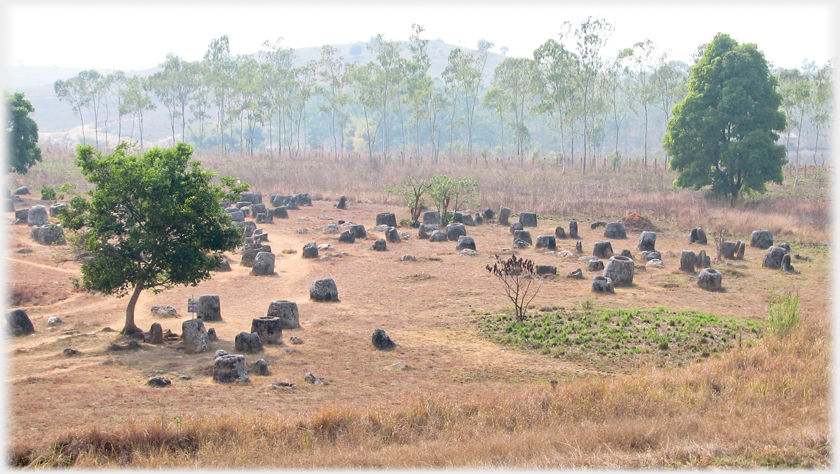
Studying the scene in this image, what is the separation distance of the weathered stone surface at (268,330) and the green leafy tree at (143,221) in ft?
5.18

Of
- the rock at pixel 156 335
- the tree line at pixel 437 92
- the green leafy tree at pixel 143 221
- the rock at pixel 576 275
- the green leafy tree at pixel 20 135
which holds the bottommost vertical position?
the rock at pixel 156 335

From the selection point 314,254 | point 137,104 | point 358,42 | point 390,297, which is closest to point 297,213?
point 314,254

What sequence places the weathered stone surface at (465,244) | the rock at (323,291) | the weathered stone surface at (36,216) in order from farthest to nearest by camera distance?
the weathered stone surface at (36,216) < the weathered stone surface at (465,244) < the rock at (323,291)

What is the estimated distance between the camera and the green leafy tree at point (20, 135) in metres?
35.2

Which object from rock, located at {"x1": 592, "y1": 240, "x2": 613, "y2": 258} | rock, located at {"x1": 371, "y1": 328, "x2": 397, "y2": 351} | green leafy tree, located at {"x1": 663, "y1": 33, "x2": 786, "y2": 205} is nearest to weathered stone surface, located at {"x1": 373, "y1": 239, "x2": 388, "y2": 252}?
rock, located at {"x1": 592, "y1": 240, "x2": 613, "y2": 258}

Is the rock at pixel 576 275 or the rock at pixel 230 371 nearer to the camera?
the rock at pixel 230 371

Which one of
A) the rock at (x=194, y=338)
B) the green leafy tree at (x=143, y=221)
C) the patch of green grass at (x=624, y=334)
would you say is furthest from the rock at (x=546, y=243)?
the rock at (x=194, y=338)

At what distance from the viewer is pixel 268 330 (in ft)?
41.3

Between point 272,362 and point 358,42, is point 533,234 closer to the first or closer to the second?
point 272,362

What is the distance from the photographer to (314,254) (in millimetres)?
22438

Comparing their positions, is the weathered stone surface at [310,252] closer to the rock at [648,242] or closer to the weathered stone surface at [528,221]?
the weathered stone surface at [528,221]

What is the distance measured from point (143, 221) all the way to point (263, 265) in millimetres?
6534

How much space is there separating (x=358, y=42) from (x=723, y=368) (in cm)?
19906

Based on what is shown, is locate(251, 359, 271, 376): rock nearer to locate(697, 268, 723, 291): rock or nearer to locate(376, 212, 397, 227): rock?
locate(697, 268, 723, 291): rock
